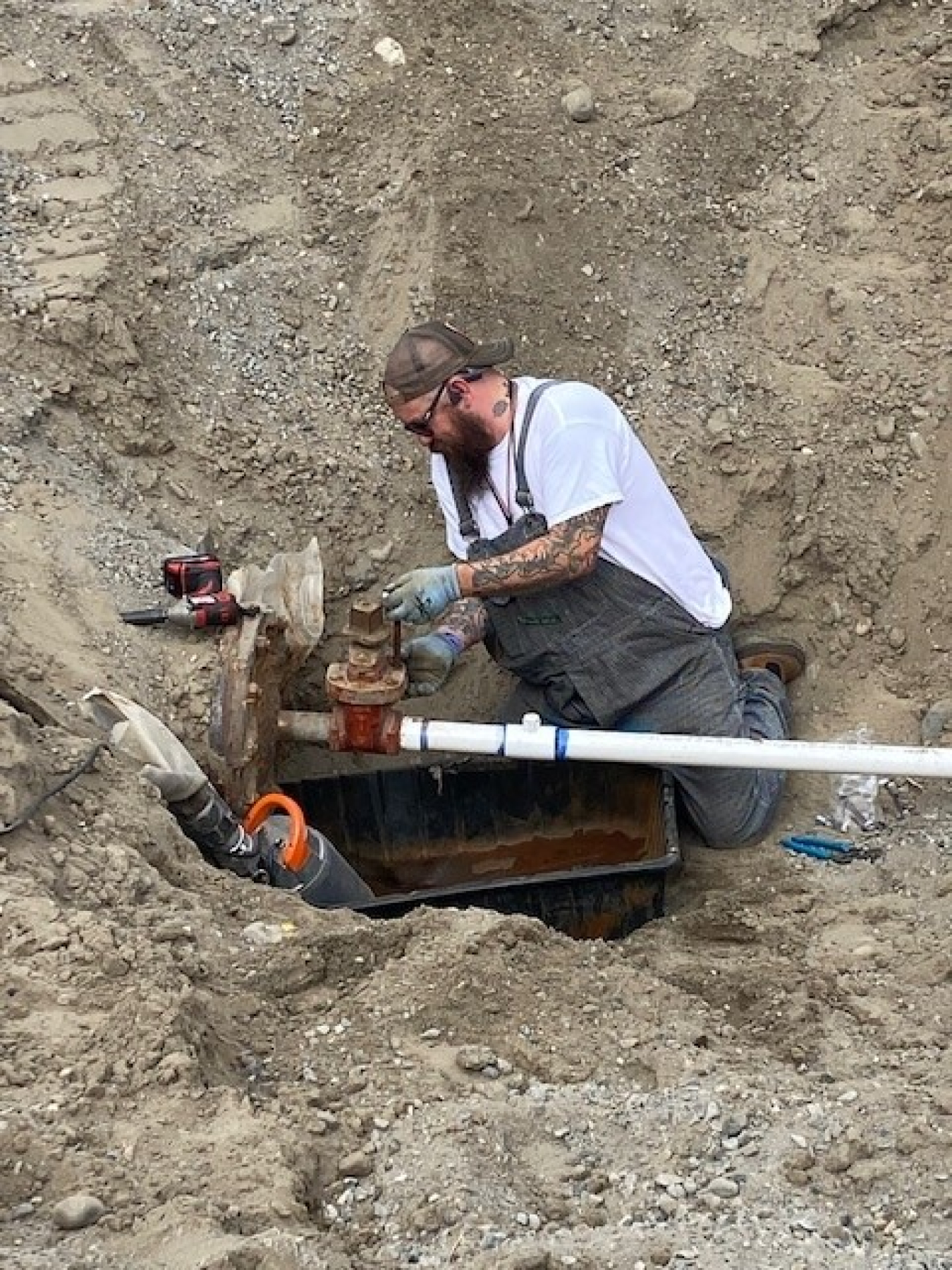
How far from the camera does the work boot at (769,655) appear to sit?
569cm

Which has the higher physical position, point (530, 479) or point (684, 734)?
point (530, 479)

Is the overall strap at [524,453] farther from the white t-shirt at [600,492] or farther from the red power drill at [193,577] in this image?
the red power drill at [193,577]

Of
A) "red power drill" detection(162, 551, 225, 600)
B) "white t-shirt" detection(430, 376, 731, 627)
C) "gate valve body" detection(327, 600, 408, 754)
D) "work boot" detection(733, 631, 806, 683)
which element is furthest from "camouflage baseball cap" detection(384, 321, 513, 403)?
"work boot" detection(733, 631, 806, 683)

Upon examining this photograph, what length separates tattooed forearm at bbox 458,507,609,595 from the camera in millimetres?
4734

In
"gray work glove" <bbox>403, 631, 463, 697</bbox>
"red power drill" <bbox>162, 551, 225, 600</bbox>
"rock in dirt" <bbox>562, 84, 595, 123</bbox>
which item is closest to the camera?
"red power drill" <bbox>162, 551, 225, 600</bbox>

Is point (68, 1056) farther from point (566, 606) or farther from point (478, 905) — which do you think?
point (566, 606)

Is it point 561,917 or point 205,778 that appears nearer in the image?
point 205,778

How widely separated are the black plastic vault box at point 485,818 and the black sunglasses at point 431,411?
1151mm

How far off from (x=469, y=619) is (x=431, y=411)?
864mm

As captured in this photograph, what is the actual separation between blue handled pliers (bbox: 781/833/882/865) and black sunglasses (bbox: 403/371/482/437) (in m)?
1.71

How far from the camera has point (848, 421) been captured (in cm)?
590

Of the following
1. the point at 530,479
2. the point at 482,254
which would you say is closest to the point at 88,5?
the point at 482,254

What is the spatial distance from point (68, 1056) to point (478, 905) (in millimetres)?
1810

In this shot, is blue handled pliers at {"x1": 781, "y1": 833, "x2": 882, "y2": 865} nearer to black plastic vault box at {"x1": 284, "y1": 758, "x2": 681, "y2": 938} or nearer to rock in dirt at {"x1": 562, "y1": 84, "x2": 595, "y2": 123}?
black plastic vault box at {"x1": 284, "y1": 758, "x2": 681, "y2": 938}
